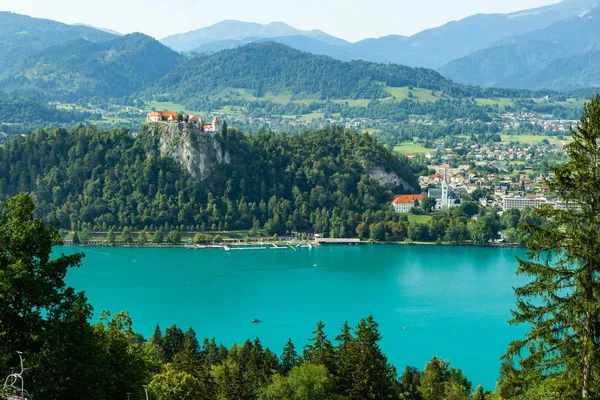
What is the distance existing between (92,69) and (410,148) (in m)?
69.4

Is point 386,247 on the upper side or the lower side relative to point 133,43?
lower

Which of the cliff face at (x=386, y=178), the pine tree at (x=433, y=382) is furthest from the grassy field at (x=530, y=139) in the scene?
the pine tree at (x=433, y=382)

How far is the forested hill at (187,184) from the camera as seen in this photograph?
158ft

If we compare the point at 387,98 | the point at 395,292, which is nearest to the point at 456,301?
the point at 395,292

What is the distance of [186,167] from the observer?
50.8 metres

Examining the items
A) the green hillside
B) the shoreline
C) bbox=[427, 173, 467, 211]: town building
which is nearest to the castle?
the shoreline

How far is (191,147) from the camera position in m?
50.8

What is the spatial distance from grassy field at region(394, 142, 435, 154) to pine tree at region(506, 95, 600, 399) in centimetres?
7318

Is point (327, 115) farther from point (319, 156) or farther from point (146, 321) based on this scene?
point (146, 321)

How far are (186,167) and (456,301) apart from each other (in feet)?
82.4

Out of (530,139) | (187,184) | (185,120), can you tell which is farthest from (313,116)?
(187,184)

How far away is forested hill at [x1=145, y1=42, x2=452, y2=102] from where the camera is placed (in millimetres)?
124125

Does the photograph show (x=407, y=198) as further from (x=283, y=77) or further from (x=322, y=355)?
(x=283, y=77)

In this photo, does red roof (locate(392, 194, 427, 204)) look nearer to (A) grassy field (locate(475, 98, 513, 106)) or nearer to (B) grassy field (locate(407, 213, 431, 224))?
(B) grassy field (locate(407, 213, 431, 224))
